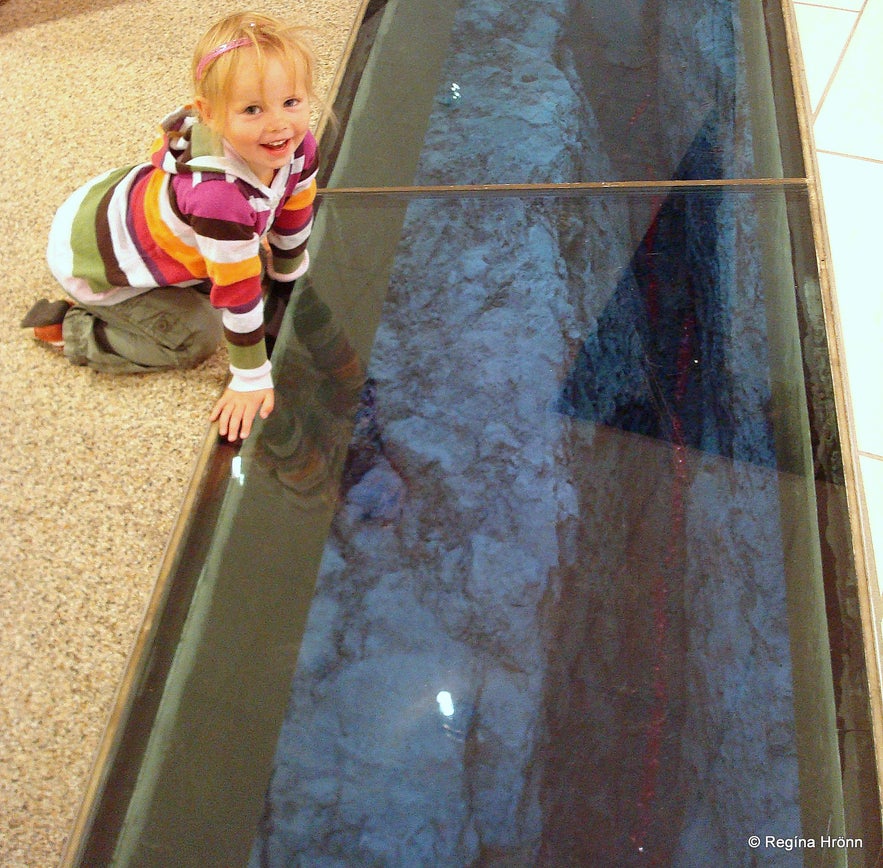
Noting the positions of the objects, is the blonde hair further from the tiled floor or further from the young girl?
the tiled floor

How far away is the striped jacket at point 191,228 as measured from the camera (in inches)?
36.5

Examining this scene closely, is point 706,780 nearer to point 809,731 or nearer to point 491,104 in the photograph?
point 809,731

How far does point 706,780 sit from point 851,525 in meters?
0.38

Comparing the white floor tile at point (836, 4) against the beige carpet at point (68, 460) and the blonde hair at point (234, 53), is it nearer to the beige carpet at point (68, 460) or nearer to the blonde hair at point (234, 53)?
the beige carpet at point (68, 460)

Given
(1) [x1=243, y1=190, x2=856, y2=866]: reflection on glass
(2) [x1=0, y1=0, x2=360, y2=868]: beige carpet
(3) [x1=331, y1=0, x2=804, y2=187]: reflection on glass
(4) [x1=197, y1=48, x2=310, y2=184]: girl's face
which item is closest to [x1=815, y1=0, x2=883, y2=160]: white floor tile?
(3) [x1=331, y1=0, x2=804, y2=187]: reflection on glass

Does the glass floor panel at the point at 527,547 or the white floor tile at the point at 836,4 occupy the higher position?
the white floor tile at the point at 836,4

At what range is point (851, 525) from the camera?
0.99m

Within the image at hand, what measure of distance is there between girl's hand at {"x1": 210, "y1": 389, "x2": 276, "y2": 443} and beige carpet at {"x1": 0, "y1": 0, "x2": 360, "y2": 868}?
36mm

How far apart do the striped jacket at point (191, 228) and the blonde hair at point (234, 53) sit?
0.23ft

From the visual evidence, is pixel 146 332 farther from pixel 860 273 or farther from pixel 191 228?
pixel 860 273

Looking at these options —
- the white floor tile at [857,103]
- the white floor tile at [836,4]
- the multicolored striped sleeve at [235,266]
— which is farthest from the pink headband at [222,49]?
the white floor tile at [836,4]

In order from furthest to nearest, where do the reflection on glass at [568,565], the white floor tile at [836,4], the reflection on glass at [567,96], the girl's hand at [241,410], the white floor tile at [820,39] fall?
the white floor tile at [836,4] → the white floor tile at [820,39] → the reflection on glass at [567,96] → the girl's hand at [241,410] → the reflection on glass at [568,565]

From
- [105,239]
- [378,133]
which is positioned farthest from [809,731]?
[378,133]

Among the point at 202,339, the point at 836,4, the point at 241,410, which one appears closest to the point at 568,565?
the point at 241,410
